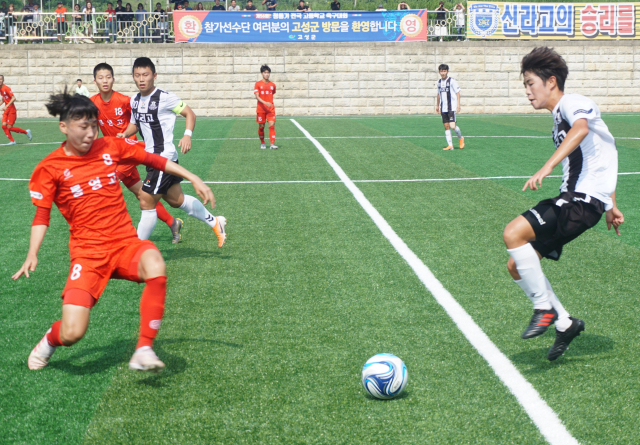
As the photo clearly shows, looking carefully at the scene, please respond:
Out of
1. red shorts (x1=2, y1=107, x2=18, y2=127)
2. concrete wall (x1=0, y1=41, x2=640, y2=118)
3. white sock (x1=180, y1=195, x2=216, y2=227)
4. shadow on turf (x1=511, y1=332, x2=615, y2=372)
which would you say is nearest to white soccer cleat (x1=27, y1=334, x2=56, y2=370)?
shadow on turf (x1=511, y1=332, x2=615, y2=372)

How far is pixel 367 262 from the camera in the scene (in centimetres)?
680

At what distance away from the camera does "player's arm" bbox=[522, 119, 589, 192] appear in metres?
4.10

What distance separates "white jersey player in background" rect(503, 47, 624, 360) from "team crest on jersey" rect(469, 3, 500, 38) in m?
29.0

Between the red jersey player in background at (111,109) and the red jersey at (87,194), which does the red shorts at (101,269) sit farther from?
the red jersey player in background at (111,109)

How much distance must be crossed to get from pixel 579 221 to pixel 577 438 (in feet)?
4.83

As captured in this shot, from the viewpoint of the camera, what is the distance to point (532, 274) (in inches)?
167

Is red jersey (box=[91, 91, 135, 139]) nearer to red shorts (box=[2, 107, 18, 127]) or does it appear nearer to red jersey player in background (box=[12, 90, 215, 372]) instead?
red jersey player in background (box=[12, 90, 215, 372])

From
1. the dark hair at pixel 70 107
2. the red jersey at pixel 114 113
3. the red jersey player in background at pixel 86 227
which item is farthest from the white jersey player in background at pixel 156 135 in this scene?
the dark hair at pixel 70 107

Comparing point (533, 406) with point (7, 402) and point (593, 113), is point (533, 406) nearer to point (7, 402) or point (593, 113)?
point (593, 113)

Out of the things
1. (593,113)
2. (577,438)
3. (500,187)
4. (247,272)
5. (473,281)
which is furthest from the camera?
(500,187)

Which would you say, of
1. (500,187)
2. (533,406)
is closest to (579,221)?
(533,406)

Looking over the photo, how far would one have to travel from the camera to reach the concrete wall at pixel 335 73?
3100cm

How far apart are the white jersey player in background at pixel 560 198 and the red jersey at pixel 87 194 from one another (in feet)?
8.35

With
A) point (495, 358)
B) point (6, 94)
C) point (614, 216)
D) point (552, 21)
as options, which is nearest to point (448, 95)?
point (614, 216)
